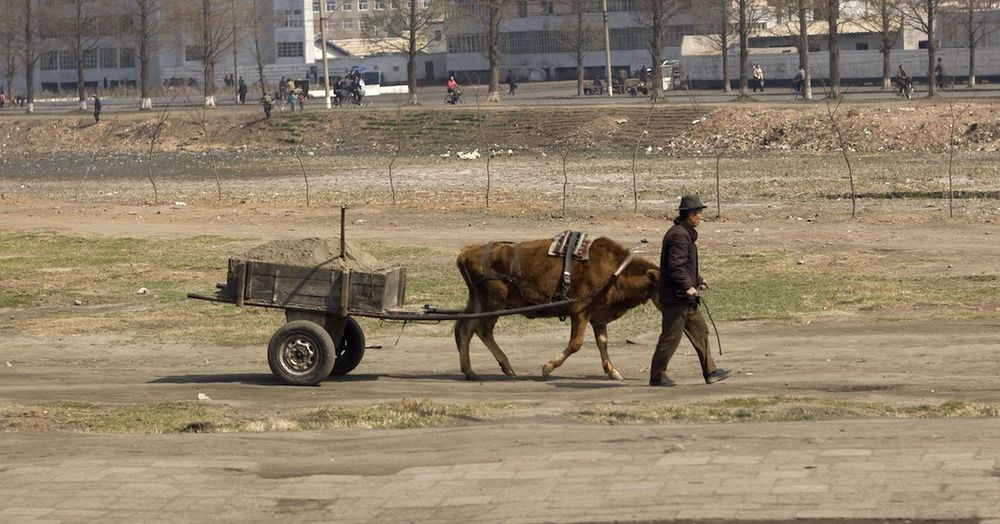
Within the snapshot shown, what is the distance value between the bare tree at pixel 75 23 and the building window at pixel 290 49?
13080mm

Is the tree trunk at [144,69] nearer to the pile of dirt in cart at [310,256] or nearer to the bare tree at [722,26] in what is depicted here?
the bare tree at [722,26]

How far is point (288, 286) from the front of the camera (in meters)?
14.6

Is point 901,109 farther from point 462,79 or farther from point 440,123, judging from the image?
point 462,79

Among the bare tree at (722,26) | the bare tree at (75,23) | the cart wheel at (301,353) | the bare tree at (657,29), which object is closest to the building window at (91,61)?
the bare tree at (75,23)

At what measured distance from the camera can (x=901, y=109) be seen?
52656 mm

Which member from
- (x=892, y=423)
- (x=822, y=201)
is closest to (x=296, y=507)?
(x=892, y=423)

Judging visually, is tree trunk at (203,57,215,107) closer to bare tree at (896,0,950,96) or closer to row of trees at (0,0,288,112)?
row of trees at (0,0,288,112)

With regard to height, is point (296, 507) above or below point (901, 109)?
below

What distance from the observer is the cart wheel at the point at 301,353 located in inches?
567

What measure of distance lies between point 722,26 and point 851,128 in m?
28.8

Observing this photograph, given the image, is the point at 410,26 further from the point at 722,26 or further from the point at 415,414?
the point at 415,414

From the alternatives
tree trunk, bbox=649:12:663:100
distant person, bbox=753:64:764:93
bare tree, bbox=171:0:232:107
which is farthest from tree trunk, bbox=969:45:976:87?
bare tree, bbox=171:0:232:107

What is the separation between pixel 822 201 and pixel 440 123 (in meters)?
30.7

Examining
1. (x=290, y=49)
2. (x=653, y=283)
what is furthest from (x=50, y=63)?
(x=653, y=283)
